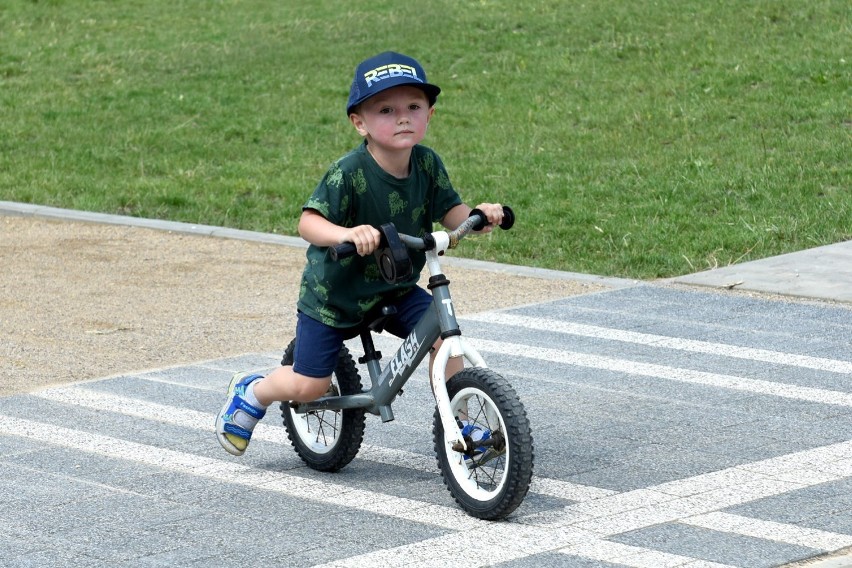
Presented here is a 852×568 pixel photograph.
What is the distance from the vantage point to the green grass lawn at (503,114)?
1227 cm

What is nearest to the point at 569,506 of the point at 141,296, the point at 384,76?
the point at 384,76

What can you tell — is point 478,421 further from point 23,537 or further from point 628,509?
point 23,537

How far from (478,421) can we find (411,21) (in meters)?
16.7

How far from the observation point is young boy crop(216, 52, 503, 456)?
5512 millimetres

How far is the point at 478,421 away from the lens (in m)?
5.55

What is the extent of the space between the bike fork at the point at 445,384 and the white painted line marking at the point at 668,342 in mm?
2945

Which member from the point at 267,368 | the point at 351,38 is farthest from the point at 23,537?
the point at 351,38

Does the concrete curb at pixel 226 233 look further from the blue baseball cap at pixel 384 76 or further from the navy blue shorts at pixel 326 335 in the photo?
the blue baseball cap at pixel 384 76

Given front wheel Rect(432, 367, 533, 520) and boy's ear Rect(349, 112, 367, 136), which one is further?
boy's ear Rect(349, 112, 367, 136)

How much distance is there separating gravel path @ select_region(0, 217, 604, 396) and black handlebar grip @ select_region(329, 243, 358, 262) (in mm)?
3116

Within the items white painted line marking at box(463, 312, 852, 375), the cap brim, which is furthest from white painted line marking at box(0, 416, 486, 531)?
white painted line marking at box(463, 312, 852, 375)

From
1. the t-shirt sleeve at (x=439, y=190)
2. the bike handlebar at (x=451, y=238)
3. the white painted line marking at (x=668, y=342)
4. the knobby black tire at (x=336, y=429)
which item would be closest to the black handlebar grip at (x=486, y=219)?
the bike handlebar at (x=451, y=238)

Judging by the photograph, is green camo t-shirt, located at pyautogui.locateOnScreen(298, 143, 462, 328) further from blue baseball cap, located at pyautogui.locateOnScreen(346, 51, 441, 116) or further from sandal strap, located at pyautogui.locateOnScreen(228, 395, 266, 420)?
sandal strap, located at pyautogui.locateOnScreen(228, 395, 266, 420)

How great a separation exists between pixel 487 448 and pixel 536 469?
760 millimetres
